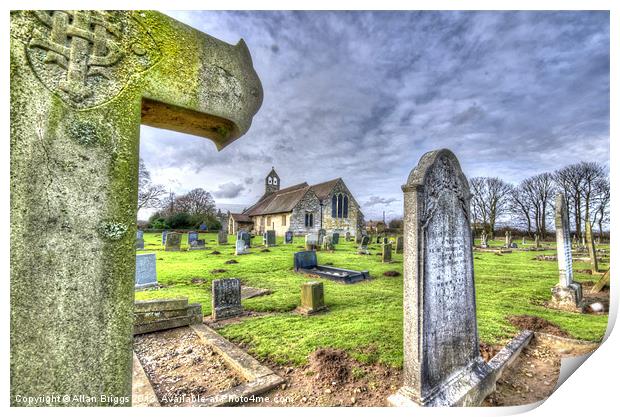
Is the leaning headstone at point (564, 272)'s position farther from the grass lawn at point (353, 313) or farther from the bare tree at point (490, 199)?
the bare tree at point (490, 199)

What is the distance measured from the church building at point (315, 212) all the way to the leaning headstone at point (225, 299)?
25.5 m

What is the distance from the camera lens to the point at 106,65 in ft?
4.08

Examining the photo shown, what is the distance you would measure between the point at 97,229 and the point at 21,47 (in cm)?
75

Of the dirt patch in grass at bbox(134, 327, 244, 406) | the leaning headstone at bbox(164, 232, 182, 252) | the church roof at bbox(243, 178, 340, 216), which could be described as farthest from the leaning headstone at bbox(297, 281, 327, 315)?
the church roof at bbox(243, 178, 340, 216)

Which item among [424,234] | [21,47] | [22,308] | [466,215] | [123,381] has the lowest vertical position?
[123,381]

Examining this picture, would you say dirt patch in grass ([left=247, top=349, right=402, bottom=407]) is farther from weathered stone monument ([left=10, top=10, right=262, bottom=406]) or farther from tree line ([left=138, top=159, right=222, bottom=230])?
tree line ([left=138, top=159, right=222, bottom=230])

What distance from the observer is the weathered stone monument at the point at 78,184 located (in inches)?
43.2

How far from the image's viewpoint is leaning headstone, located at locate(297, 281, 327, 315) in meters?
5.80

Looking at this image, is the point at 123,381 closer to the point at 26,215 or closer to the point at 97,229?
the point at 97,229

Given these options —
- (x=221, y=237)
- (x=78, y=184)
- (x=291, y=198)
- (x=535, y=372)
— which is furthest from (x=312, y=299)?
(x=291, y=198)

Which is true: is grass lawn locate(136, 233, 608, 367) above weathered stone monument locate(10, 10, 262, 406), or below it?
below

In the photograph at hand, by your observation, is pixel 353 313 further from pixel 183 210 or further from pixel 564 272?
pixel 183 210

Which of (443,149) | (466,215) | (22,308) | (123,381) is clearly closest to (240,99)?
(22,308)

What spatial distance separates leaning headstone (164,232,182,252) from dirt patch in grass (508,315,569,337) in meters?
16.9
